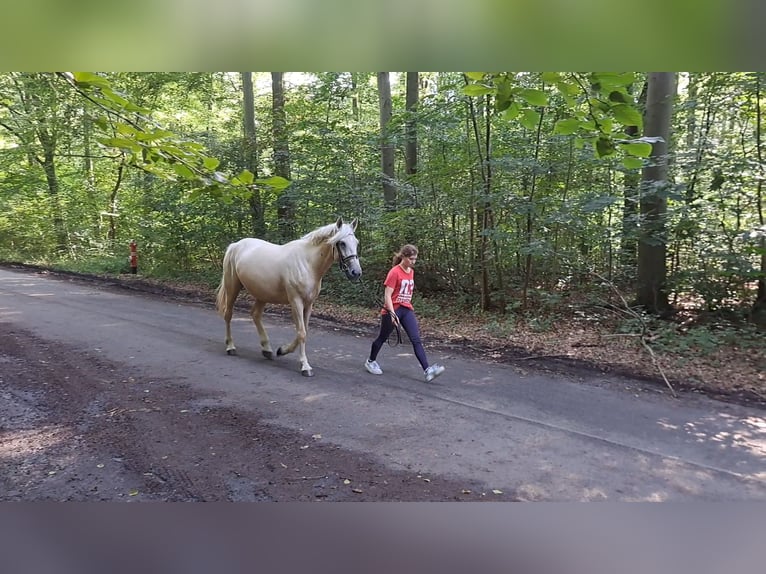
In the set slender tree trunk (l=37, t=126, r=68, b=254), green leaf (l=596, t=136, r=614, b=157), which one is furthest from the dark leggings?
slender tree trunk (l=37, t=126, r=68, b=254)

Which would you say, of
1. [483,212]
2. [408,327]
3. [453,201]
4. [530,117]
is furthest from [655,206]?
[530,117]

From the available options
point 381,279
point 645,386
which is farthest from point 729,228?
point 381,279

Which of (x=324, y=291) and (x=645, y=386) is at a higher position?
(x=324, y=291)

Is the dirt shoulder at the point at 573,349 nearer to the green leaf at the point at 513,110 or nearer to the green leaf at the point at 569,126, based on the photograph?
the green leaf at the point at 569,126

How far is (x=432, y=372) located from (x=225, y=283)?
65.2 inches

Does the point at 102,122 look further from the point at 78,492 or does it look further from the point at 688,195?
the point at 688,195

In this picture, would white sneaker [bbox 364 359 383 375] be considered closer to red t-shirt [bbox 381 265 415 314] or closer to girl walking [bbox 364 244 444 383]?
girl walking [bbox 364 244 444 383]

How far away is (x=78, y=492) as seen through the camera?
1.73 metres

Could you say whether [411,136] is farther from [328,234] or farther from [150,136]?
[150,136]

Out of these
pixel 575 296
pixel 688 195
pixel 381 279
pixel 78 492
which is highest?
pixel 688 195
